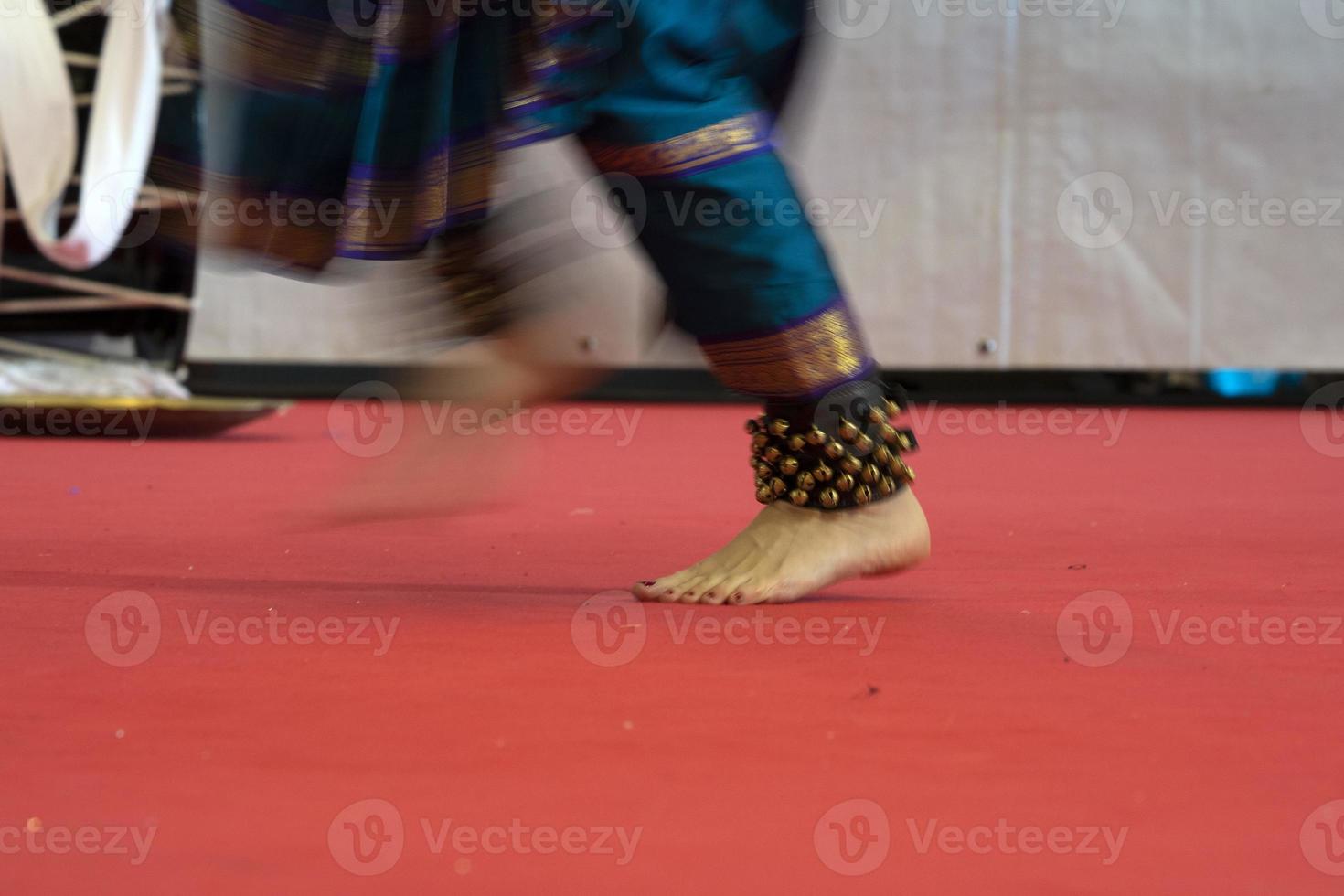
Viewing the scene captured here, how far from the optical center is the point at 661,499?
204 cm

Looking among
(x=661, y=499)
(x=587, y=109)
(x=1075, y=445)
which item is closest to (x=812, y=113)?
(x=1075, y=445)

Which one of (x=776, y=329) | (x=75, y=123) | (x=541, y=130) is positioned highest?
(x=541, y=130)

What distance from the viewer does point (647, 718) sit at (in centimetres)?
79

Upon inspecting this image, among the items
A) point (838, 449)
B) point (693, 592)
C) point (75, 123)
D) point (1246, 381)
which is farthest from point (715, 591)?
point (1246, 381)

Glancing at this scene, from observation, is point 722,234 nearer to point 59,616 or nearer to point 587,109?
point 587,109

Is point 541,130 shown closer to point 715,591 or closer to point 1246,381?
point 715,591

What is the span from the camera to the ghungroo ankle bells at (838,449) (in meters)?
1.19

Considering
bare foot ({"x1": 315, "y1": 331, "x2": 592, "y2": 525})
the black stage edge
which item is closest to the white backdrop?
the black stage edge

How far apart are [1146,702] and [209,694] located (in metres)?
0.53

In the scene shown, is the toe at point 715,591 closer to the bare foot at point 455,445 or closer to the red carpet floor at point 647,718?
the red carpet floor at point 647,718

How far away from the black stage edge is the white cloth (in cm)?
143

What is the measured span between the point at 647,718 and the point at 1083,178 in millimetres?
3918

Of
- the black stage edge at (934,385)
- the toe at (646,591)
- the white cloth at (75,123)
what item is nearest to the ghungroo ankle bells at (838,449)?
the toe at (646,591)

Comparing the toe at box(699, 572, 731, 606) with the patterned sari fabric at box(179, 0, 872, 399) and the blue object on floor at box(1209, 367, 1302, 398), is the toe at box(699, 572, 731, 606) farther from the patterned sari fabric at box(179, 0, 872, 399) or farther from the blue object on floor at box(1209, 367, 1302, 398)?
the blue object on floor at box(1209, 367, 1302, 398)
